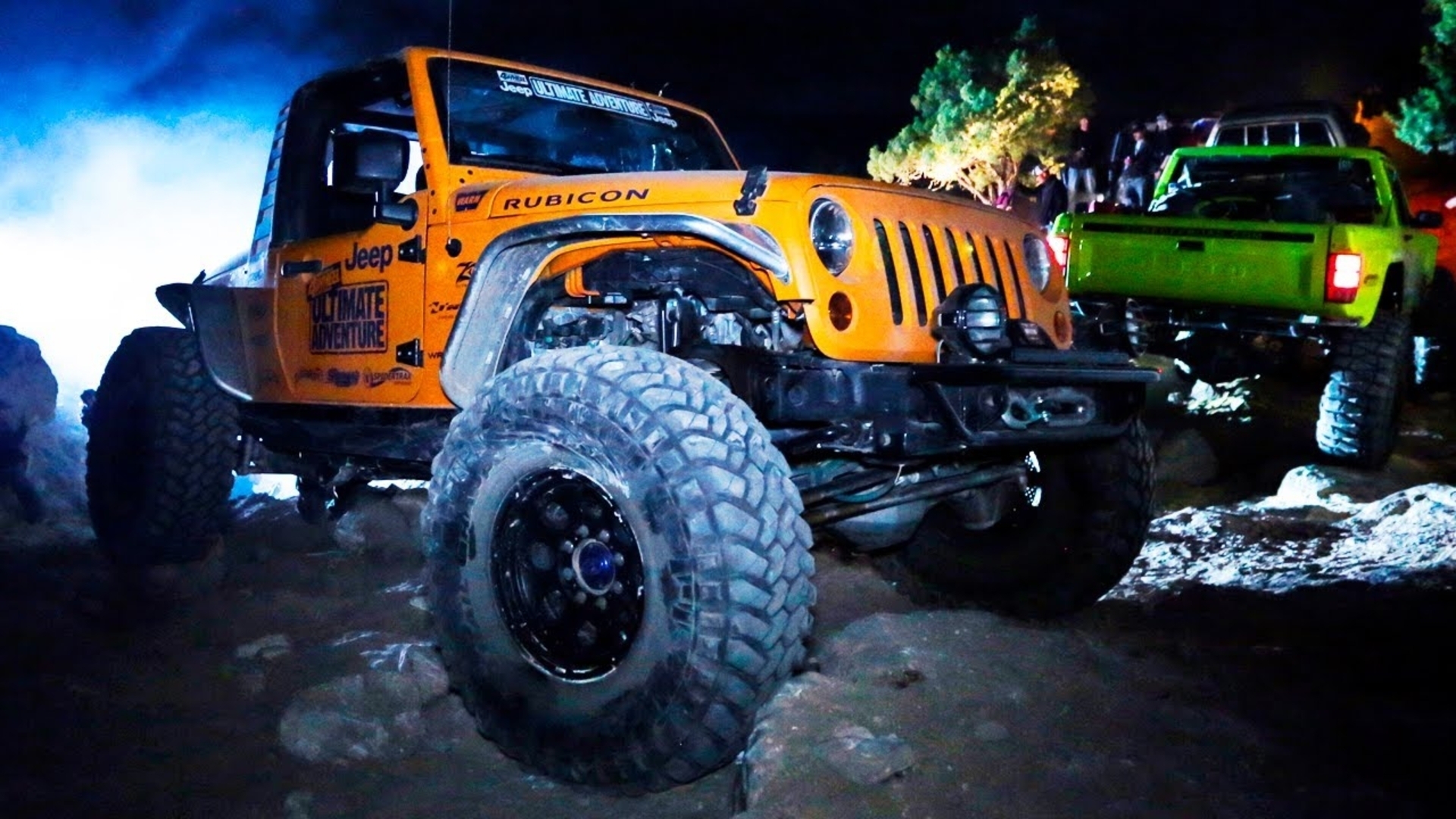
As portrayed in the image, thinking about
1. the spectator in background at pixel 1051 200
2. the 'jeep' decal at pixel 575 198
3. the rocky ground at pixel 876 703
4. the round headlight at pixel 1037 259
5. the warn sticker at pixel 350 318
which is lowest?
the rocky ground at pixel 876 703

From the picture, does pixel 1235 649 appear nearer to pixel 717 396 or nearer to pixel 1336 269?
pixel 717 396

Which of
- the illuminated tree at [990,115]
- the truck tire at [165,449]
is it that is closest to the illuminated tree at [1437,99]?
the illuminated tree at [990,115]

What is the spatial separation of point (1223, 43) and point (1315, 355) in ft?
75.6

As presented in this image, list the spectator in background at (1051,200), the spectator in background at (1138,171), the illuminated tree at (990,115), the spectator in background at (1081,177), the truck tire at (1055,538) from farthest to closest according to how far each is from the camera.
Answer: the illuminated tree at (990,115) → the spectator in background at (1081,177) → the spectator in background at (1051,200) → the spectator in background at (1138,171) → the truck tire at (1055,538)

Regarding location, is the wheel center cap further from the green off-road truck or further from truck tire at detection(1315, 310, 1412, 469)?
truck tire at detection(1315, 310, 1412, 469)

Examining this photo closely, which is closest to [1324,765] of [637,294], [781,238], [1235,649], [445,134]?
[1235,649]

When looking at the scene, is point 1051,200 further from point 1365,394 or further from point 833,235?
point 833,235

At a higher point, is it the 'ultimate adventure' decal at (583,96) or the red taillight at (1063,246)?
the 'ultimate adventure' decal at (583,96)

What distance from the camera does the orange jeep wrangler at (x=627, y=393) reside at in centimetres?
291

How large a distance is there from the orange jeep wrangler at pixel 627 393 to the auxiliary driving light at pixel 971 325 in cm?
1

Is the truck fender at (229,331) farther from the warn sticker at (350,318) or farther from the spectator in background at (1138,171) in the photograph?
the spectator in background at (1138,171)

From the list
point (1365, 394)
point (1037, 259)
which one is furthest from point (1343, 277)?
point (1037, 259)

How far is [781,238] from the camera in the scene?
10.8ft

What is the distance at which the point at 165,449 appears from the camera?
5395 millimetres
